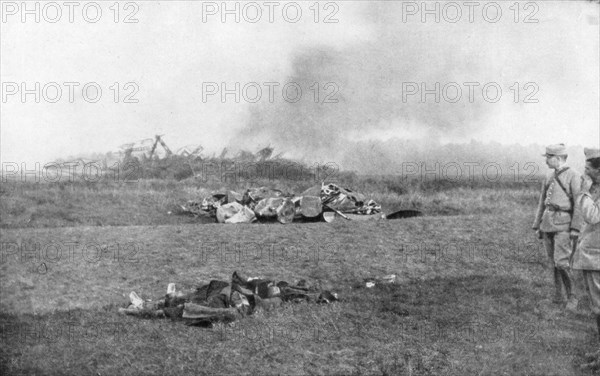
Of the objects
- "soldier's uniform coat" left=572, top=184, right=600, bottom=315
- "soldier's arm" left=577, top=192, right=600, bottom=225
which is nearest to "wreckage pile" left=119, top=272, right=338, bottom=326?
"soldier's uniform coat" left=572, top=184, right=600, bottom=315

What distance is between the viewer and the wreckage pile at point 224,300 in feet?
25.5

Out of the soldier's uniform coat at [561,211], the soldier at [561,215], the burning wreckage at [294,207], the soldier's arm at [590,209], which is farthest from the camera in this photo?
the burning wreckage at [294,207]

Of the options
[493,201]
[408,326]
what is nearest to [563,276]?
[408,326]

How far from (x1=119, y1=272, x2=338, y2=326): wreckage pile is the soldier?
3322 mm

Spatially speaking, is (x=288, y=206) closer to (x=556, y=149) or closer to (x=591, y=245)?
(x=556, y=149)

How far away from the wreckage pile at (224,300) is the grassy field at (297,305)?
0.72 ft

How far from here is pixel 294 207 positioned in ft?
Answer: 57.0

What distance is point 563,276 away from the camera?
868cm

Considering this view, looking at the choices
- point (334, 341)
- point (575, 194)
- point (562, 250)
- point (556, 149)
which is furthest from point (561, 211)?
Result: point (334, 341)

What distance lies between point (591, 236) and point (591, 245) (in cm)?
10

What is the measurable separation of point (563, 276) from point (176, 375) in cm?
588

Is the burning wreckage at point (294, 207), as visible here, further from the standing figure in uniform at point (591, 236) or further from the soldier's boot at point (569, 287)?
the standing figure in uniform at point (591, 236)

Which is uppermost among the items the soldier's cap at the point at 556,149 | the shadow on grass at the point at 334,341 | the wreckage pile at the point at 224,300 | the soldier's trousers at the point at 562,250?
the soldier's cap at the point at 556,149

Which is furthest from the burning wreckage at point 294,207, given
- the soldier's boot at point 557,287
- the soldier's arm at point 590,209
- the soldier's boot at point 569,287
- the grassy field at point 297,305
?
the soldier's arm at point 590,209
